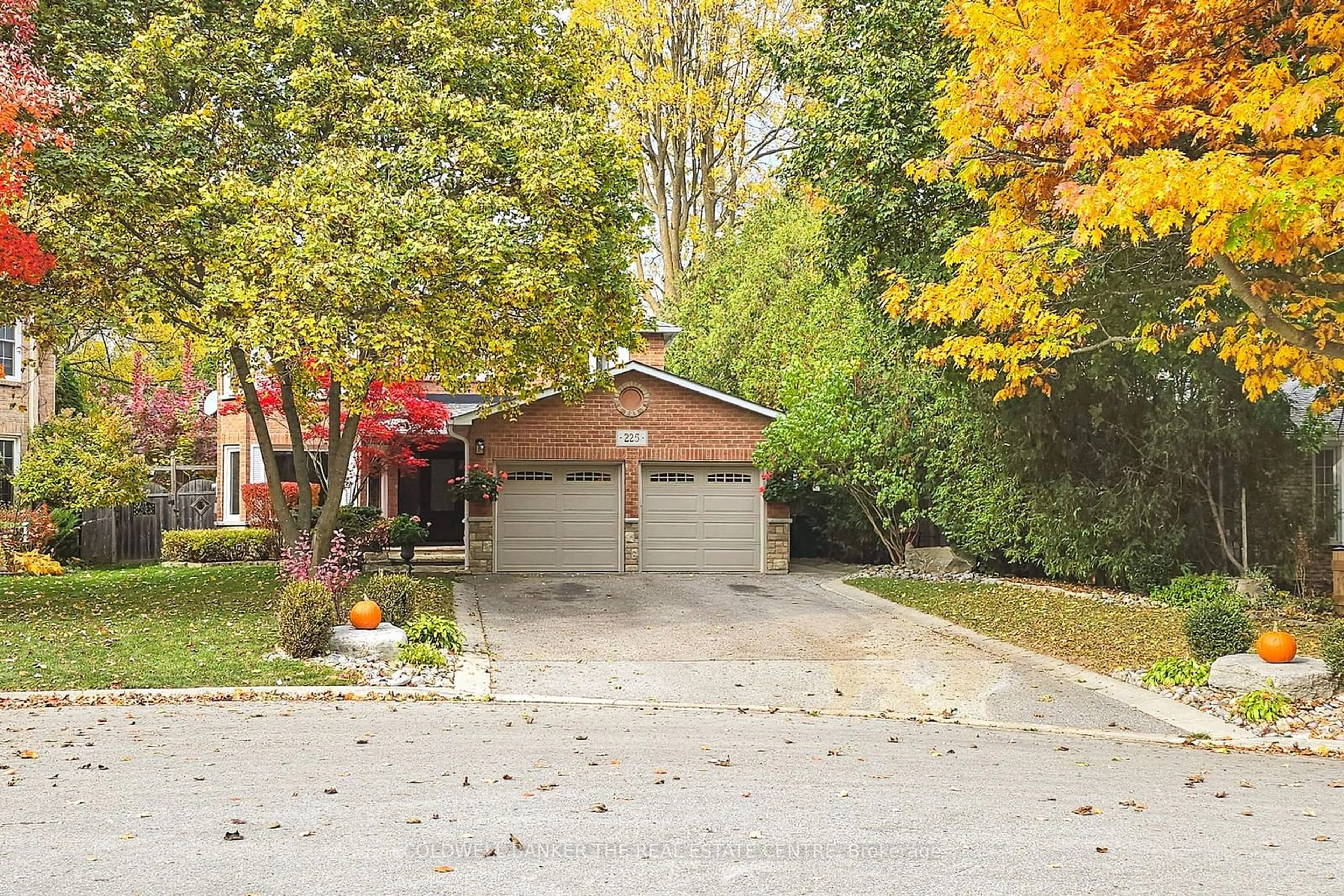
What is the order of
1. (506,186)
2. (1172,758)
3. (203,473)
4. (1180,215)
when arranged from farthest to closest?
(203,473) < (506,186) < (1180,215) < (1172,758)

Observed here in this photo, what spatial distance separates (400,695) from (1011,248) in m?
6.69

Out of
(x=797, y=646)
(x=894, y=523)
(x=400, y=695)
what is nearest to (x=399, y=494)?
(x=894, y=523)

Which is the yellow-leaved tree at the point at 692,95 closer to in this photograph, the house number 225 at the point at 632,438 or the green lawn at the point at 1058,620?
the house number 225 at the point at 632,438

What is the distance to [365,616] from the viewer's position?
11.8m

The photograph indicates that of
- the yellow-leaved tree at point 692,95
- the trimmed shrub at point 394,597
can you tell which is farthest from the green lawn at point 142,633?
the yellow-leaved tree at point 692,95

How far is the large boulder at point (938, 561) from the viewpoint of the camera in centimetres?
2109

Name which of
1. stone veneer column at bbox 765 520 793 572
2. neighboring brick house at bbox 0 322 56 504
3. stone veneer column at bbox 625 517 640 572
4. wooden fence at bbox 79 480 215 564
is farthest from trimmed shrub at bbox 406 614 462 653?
neighboring brick house at bbox 0 322 56 504

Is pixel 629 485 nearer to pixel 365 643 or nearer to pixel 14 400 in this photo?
pixel 365 643

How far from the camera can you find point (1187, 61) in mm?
10047

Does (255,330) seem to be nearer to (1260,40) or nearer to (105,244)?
(105,244)

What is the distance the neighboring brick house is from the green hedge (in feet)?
11.2

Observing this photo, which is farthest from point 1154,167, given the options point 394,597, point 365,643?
point 394,597

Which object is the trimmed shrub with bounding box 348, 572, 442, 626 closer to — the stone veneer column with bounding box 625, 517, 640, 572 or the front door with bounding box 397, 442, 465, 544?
the stone veneer column with bounding box 625, 517, 640, 572

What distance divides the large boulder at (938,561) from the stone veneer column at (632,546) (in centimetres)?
472
